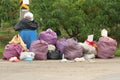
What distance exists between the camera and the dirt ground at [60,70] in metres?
11.0

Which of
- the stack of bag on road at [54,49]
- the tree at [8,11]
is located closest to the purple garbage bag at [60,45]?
the stack of bag on road at [54,49]

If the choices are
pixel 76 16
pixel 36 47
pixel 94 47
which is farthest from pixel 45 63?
pixel 76 16

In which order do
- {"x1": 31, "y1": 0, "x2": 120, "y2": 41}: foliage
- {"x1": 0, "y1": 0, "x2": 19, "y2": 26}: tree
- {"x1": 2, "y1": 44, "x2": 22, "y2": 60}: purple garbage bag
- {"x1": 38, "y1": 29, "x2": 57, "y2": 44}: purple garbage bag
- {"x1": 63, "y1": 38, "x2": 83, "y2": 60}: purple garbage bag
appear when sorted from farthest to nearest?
{"x1": 0, "y1": 0, "x2": 19, "y2": 26}: tree
{"x1": 31, "y1": 0, "x2": 120, "y2": 41}: foliage
{"x1": 38, "y1": 29, "x2": 57, "y2": 44}: purple garbage bag
{"x1": 63, "y1": 38, "x2": 83, "y2": 60}: purple garbage bag
{"x1": 2, "y1": 44, "x2": 22, "y2": 60}: purple garbage bag

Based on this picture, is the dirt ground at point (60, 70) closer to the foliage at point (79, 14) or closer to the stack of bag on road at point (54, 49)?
the stack of bag on road at point (54, 49)

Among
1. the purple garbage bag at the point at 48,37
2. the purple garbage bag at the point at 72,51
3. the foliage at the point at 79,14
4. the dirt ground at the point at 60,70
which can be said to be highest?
the foliage at the point at 79,14

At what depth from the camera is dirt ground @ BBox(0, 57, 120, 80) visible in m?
11.0

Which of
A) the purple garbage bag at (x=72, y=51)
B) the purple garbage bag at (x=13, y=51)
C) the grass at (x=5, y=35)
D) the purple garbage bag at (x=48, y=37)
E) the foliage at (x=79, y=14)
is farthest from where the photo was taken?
the grass at (x=5, y=35)

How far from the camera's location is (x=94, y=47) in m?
14.2

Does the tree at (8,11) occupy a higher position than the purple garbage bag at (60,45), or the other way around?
the tree at (8,11)

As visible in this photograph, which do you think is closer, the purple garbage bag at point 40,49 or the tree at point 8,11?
the purple garbage bag at point 40,49

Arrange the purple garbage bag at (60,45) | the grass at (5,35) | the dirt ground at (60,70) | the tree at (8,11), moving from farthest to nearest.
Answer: the grass at (5,35) → the tree at (8,11) → the purple garbage bag at (60,45) → the dirt ground at (60,70)

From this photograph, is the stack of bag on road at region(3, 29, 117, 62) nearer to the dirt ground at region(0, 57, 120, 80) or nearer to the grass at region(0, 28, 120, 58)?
the dirt ground at region(0, 57, 120, 80)

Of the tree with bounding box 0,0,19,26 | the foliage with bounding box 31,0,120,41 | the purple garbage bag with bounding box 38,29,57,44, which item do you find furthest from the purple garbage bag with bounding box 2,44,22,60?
the tree with bounding box 0,0,19,26

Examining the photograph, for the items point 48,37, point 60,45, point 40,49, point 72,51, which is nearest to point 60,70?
point 40,49
